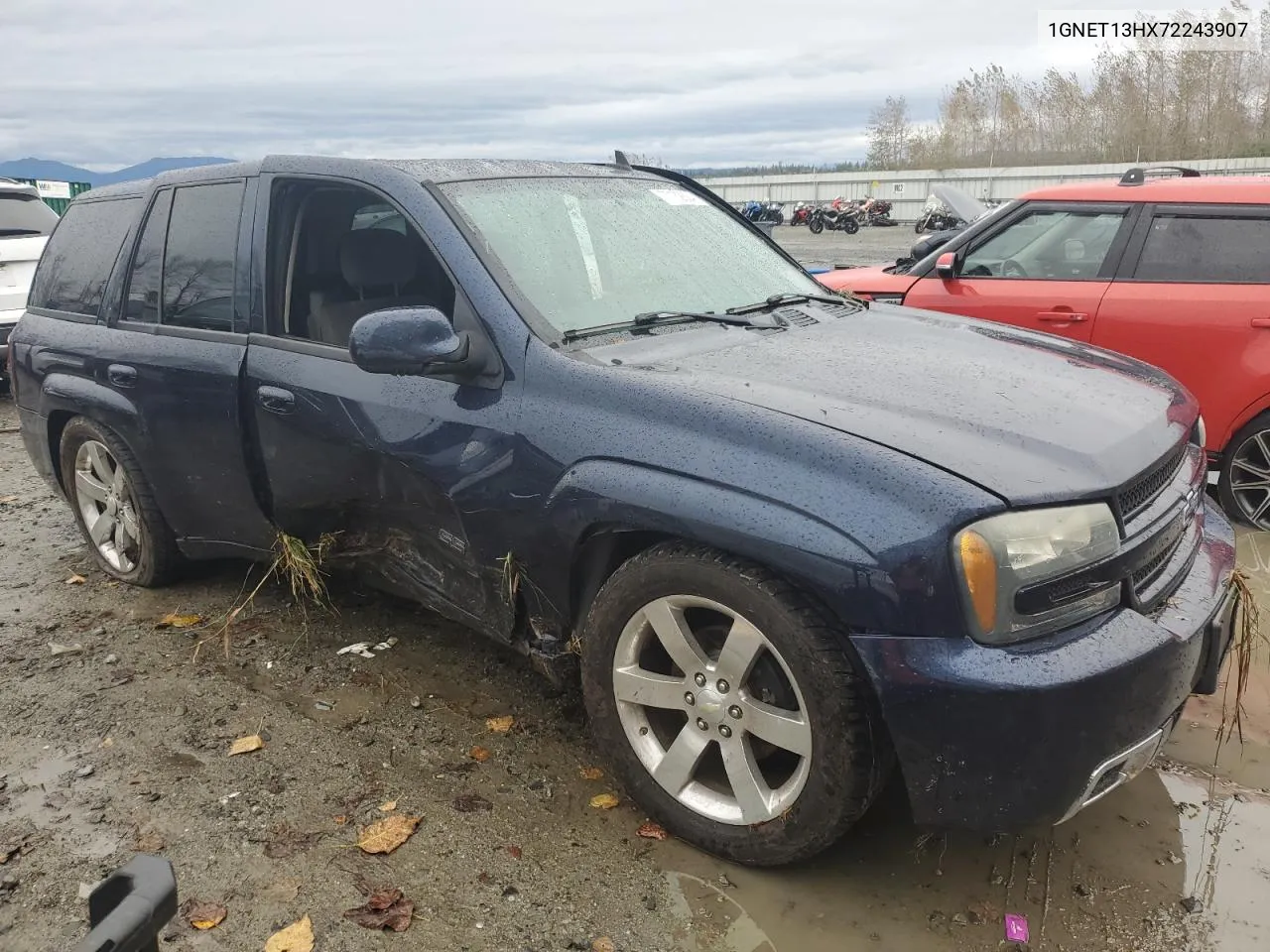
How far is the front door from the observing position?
2.98 meters

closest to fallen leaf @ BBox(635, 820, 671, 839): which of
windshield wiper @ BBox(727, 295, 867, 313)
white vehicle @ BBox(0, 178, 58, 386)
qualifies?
windshield wiper @ BBox(727, 295, 867, 313)

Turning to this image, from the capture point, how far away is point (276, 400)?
11.3 ft

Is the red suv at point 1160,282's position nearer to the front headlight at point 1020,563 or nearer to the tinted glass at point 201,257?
the front headlight at point 1020,563

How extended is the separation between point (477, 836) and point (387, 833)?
0.84 ft

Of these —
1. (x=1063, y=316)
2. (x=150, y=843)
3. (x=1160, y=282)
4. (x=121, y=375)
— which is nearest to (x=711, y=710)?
(x=150, y=843)

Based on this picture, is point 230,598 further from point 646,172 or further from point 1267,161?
point 1267,161

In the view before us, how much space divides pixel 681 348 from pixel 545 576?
0.79 m

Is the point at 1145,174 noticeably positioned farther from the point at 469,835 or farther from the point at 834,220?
the point at 834,220

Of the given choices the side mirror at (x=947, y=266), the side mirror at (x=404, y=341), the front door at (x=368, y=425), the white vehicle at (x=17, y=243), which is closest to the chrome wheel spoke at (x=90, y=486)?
the front door at (x=368, y=425)

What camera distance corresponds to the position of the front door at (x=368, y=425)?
2.98m

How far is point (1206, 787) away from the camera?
3.01 metres

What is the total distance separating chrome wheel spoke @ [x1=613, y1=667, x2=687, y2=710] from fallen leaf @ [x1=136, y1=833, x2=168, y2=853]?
4.39 feet

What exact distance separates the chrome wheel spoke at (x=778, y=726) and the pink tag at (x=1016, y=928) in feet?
2.15

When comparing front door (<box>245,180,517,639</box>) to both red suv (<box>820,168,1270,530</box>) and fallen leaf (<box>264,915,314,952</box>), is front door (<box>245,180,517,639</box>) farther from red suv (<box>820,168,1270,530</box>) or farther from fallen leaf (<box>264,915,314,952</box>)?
red suv (<box>820,168,1270,530</box>)
